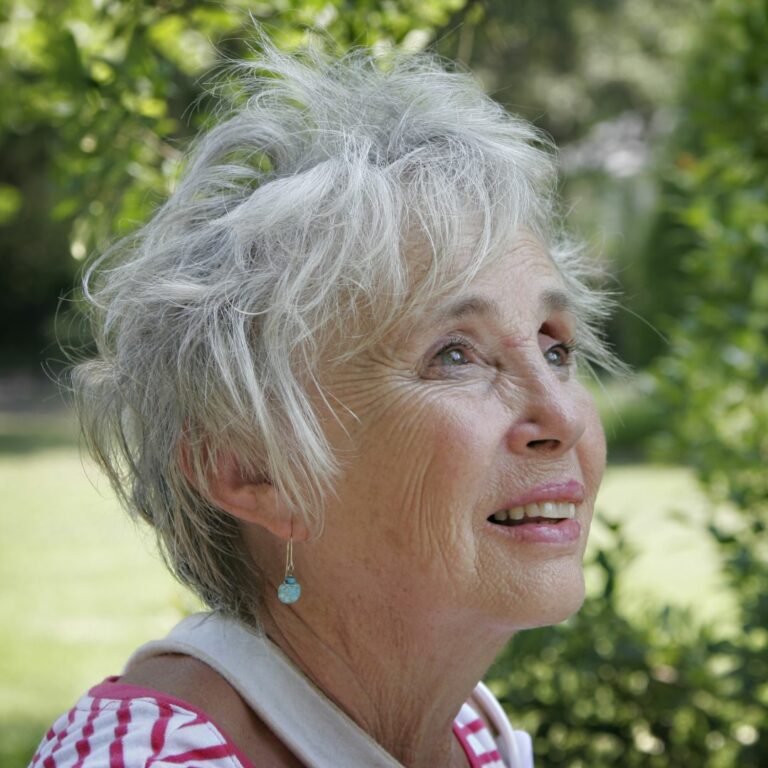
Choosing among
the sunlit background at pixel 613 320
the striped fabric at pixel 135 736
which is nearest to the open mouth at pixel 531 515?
the striped fabric at pixel 135 736

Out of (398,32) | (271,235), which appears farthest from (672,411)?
(271,235)

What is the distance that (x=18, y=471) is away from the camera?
14.2m

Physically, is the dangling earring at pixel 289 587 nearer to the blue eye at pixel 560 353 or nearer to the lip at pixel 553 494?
the lip at pixel 553 494

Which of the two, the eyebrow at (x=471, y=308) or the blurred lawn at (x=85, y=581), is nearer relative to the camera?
the eyebrow at (x=471, y=308)

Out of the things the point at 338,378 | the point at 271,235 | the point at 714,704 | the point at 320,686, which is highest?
the point at 271,235

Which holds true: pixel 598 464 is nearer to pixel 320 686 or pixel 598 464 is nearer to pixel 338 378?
pixel 338 378

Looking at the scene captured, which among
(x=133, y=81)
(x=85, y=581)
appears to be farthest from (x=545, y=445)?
(x=85, y=581)

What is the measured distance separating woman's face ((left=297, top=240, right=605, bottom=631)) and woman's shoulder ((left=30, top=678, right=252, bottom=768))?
0.95ft

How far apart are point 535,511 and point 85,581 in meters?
7.98

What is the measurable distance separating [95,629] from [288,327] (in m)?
6.51

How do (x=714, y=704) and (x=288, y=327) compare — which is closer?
(x=288, y=327)

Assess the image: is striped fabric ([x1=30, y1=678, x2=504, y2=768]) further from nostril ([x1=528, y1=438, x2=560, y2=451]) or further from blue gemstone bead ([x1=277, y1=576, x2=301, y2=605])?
nostril ([x1=528, y1=438, x2=560, y2=451])

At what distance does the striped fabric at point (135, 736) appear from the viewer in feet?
4.87

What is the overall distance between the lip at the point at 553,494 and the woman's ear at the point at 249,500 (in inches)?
12.3
